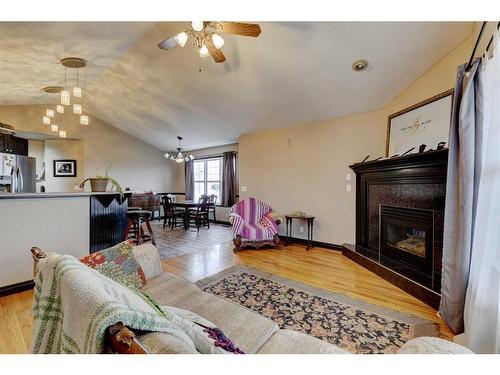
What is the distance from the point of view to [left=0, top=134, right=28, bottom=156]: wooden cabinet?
5363mm

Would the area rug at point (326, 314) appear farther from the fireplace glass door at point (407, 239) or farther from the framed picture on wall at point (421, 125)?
the framed picture on wall at point (421, 125)

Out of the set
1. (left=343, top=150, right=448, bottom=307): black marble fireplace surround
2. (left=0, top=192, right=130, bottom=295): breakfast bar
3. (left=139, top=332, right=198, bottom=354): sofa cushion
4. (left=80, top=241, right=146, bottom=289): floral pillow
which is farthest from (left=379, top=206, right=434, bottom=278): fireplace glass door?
(left=0, top=192, right=130, bottom=295): breakfast bar

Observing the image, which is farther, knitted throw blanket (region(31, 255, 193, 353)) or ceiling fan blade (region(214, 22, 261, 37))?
ceiling fan blade (region(214, 22, 261, 37))

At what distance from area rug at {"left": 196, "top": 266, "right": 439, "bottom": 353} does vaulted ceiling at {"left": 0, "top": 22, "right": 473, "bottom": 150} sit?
2865 mm

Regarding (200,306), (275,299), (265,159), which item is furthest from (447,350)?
(265,159)

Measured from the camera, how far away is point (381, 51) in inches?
112

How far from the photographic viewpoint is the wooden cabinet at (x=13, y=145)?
536 cm

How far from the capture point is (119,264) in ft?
5.25

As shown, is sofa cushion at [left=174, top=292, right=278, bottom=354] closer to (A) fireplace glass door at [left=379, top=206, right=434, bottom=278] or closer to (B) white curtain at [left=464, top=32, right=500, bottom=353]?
(B) white curtain at [left=464, top=32, right=500, bottom=353]

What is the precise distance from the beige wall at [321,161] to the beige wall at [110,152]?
423cm

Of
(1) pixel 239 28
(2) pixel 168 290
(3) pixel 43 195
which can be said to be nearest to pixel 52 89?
(3) pixel 43 195

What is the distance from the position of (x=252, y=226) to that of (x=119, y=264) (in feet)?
10.1

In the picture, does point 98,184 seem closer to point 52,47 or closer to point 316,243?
point 52,47
